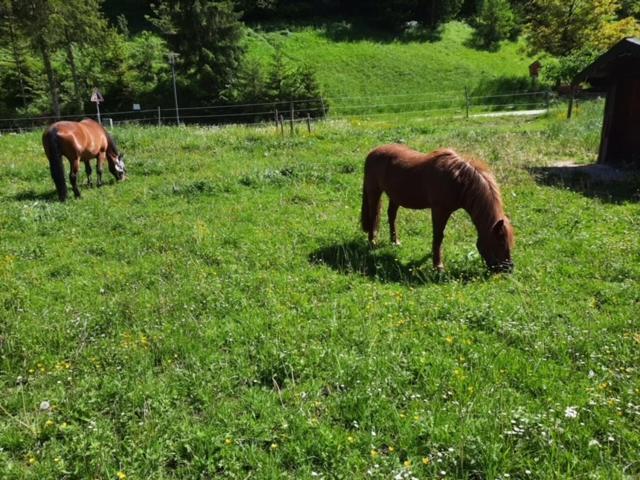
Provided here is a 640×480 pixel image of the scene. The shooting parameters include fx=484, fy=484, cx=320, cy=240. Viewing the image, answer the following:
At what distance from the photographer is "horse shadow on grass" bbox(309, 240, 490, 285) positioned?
6.49 metres

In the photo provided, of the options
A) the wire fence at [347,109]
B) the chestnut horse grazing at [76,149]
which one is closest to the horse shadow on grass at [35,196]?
the chestnut horse grazing at [76,149]

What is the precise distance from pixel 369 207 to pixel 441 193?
1.62m

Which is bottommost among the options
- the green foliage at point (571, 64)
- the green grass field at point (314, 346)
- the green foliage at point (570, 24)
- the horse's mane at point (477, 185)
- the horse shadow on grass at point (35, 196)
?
the green grass field at point (314, 346)

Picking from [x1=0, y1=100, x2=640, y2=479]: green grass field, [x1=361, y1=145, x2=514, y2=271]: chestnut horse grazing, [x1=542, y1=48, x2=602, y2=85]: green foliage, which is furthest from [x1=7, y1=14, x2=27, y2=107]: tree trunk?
[x1=542, y1=48, x2=602, y2=85]: green foliage

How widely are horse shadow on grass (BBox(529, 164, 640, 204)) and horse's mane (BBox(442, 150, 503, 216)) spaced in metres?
4.65

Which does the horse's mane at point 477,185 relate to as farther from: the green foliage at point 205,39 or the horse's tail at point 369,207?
the green foliage at point 205,39

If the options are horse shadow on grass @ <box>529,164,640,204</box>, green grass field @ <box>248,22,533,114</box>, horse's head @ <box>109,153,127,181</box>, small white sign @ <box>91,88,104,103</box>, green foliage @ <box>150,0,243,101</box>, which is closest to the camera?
horse shadow on grass @ <box>529,164,640,204</box>

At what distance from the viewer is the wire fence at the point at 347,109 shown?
33.2m

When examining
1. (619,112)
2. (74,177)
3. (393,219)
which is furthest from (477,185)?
(74,177)

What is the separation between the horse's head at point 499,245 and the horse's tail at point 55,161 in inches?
370

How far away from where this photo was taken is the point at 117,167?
526 inches

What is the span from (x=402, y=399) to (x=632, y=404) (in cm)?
166

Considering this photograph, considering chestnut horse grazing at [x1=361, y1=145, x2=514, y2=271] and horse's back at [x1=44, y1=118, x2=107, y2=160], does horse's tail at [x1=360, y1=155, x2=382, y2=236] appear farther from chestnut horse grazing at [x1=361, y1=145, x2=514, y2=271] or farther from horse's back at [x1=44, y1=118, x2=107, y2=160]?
horse's back at [x1=44, y1=118, x2=107, y2=160]

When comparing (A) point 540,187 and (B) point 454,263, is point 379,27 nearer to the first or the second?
(A) point 540,187
